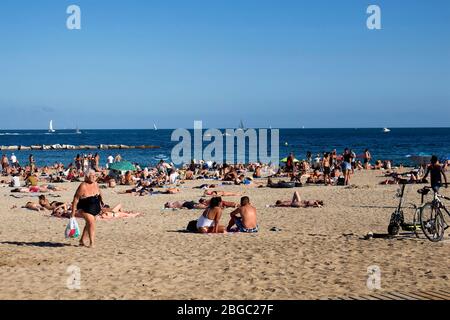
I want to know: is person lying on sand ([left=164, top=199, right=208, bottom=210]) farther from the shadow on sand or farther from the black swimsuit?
the black swimsuit

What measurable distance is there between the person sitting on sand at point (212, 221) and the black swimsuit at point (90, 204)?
2540 millimetres

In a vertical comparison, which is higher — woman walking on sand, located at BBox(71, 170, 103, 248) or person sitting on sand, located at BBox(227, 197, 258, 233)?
woman walking on sand, located at BBox(71, 170, 103, 248)

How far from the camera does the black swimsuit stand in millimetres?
10133

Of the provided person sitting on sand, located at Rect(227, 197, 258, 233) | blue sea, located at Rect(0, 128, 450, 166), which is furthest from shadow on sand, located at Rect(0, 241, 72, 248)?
blue sea, located at Rect(0, 128, 450, 166)

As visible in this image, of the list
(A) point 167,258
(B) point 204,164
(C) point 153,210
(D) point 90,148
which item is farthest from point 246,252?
(D) point 90,148

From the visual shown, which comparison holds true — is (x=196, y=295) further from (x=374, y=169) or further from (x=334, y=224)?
(x=374, y=169)

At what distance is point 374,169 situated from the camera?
33.8 meters

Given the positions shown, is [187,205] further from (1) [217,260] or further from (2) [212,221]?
(1) [217,260]

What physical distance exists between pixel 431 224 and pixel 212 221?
168 inches

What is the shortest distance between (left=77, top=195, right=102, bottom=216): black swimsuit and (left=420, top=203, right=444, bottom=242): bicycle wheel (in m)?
5.65

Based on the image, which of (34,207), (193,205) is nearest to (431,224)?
(193,205)

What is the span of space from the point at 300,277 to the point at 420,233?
159 inches

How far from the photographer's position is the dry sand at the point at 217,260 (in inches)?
288

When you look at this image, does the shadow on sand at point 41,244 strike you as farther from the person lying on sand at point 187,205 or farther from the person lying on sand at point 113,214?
the person lying on sand at point 187,205
